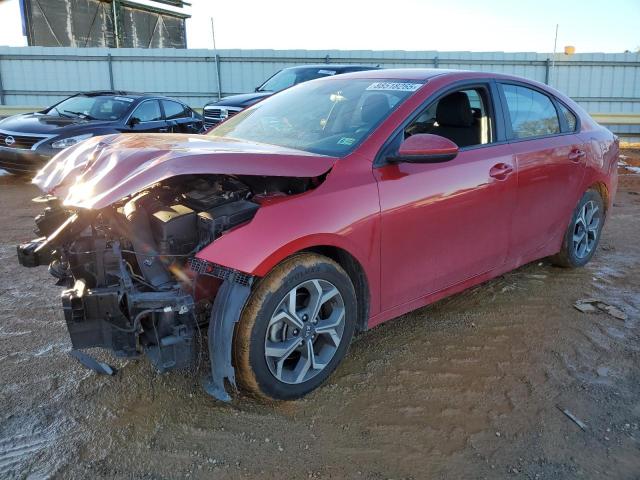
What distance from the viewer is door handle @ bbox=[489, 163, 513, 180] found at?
378 cm

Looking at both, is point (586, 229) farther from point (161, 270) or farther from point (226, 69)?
point (226, 69)

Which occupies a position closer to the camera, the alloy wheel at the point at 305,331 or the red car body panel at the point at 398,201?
the red car body panel at the point at 398,201

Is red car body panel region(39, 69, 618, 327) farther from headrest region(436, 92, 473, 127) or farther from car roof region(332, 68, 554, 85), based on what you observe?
headrest region(436, 92, 473, 127)

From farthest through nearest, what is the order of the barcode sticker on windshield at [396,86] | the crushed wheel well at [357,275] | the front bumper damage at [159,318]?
the barcode sticker on windshield at [396,86] → the crushed wheel well at [357,275] → the front bumper damage at [159,318]

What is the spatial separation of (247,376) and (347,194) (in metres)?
1.09

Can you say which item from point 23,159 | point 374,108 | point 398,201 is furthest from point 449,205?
point 23,159

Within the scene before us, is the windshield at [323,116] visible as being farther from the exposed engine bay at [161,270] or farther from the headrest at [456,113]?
the exposed engine bay at [161,270]

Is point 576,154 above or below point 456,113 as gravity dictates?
below

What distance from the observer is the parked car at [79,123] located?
28.7 ft

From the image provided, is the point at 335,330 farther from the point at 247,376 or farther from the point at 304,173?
the point at 304,173

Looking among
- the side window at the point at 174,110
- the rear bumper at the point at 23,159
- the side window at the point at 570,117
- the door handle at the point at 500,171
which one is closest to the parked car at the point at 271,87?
Answer: the side window at the point at 174,110

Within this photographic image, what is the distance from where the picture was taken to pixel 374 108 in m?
3.52

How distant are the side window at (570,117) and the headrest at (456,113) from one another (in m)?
1.26

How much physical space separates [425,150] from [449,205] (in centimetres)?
49
